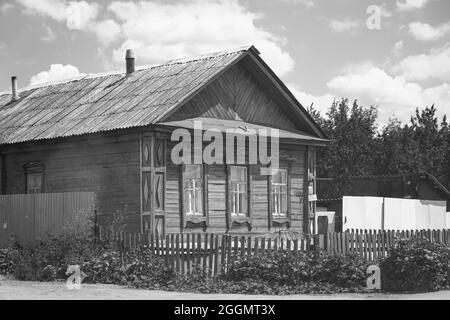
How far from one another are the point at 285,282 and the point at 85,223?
5.98 m

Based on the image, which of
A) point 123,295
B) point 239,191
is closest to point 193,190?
point 239,191

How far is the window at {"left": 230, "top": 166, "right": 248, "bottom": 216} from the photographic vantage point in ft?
70.2

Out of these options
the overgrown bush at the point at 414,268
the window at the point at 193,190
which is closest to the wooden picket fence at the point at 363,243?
the overgrown bush at the point at 414,268

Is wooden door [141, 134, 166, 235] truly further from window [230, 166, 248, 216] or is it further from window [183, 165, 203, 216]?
window [230, 166, 248, 216]

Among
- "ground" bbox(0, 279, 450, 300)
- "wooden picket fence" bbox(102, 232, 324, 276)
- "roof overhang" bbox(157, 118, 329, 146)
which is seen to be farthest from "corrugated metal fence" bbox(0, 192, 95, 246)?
"ground" bbox(0, 279, 450, 300)

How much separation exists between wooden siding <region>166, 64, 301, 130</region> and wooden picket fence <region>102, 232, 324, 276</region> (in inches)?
182

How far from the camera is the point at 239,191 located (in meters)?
21.6

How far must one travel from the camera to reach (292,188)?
2325 centimetres

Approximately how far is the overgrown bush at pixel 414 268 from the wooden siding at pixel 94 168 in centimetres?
706

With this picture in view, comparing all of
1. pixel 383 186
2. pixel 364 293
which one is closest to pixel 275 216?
pixel 364 293

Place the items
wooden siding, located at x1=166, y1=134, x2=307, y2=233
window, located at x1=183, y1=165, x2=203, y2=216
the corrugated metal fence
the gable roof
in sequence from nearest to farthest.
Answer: the corrugated metal fence → wooden siding, located at x1=166, y1=134, x2=307, y2=233 → the gable roof → window, located at x1=183, y1=165, x2=203, y2=216

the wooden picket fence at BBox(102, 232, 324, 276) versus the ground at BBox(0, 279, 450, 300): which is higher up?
the wooden picket fence at BBox(102, 232, 324, 276)

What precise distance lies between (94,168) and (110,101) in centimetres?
241
